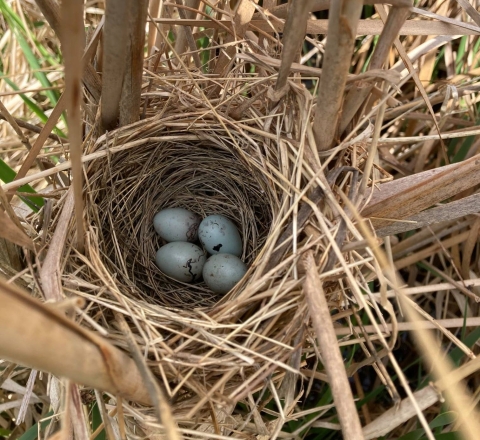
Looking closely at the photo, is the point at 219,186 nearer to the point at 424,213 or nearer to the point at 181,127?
the point at 181,127

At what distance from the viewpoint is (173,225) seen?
136 cm

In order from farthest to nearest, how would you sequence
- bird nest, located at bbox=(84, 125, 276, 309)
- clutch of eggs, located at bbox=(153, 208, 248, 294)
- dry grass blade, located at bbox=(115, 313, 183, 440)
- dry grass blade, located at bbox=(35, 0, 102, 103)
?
clutch of eggs, located at bbox=(153, 208, 248, 294) < bird nest, located at bbox=(84, 125, 276, 309) < dry grass blade, located at bbox=(35, 0, 102, 103) < dry grass blade, located at bbox=(115, 313, 183, 440)

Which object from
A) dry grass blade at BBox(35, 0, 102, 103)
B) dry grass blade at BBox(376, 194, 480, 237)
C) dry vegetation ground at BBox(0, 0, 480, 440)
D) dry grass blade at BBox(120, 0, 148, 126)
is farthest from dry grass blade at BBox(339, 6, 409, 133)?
dry grass blade at BBox(35, 0, 102, 103)

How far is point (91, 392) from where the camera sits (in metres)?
0.87

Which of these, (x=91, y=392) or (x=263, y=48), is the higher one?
(x=263, y=48)

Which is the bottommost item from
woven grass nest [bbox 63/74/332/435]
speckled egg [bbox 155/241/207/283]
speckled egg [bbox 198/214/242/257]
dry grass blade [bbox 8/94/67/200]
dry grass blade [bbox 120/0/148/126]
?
speckled egg [bbox 155/241/207/283]

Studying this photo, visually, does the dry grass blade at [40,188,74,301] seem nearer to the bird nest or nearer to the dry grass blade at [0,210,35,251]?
the dry grass blade at [0,210,35,251]

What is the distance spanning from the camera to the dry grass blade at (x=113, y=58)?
0.74 meters

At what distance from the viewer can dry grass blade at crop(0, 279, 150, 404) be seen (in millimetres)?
410

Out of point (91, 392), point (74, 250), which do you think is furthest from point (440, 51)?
point (91, 392)

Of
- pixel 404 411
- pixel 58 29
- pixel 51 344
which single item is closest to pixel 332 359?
pixel 404 411

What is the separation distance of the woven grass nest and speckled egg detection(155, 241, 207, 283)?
3 cm

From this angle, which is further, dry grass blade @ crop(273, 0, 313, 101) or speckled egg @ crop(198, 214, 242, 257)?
speckled egg @ crop(198, 214, 242, 257)

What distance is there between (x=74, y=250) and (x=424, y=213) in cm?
67
